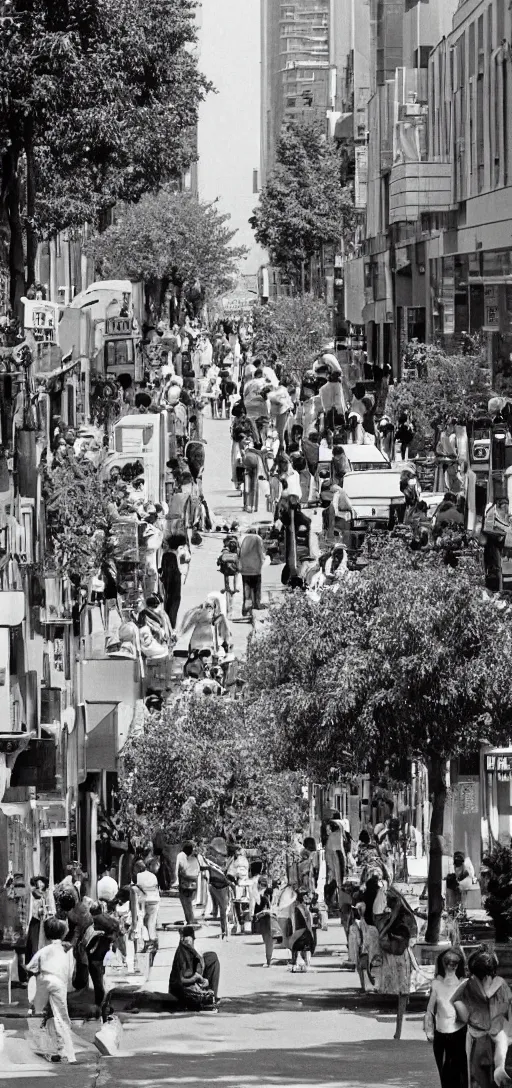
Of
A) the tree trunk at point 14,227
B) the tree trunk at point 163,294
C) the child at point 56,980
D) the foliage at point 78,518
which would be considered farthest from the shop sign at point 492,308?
the tree trunk at point 163,294

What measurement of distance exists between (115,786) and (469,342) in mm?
17213

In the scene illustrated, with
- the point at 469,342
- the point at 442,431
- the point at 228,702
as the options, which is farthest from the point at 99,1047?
the point at 469,342

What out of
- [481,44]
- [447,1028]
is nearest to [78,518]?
[447,1028]

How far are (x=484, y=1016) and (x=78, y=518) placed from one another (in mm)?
13579

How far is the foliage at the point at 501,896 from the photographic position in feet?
49.7

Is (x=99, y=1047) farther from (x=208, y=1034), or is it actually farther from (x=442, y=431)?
(x=442, y=431)

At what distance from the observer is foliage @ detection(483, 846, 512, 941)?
15.2m

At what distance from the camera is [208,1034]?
582 inches

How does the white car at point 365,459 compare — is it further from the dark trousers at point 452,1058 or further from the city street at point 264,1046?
the dark trousers at point 452,1058

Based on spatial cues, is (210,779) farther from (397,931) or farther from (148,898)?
(397,931)

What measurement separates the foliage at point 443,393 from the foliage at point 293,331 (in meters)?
15.6

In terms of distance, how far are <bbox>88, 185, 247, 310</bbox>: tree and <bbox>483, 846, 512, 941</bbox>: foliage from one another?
61.8 metres

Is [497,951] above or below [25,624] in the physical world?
below

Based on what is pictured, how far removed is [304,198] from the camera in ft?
311
